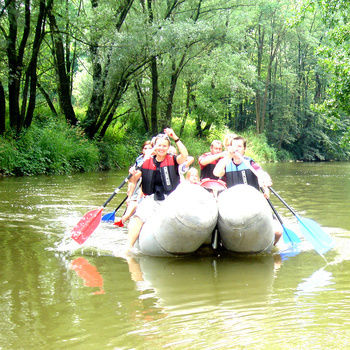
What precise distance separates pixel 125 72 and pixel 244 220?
13.6 meters

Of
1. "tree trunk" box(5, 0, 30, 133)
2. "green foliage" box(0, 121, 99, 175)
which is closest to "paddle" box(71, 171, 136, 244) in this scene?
"green foliage" box(0, 121, 99, 175)

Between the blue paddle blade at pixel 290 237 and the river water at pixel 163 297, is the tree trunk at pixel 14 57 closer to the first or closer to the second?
the river water at pixel 163 297

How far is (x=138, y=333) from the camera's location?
272cm

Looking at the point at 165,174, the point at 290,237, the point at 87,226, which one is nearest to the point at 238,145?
the point at 165,174

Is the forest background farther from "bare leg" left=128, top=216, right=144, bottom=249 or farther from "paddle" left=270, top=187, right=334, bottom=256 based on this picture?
"bare leg" left=128, top=216, right=144, bottom=249

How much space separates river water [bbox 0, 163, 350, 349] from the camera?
8.66ft

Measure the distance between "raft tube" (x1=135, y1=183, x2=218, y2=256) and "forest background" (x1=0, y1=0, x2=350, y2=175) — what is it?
319 inches

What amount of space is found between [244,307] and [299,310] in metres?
0.36

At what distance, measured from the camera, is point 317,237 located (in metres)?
5.08

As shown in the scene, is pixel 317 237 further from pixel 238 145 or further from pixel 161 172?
pixel 161 172

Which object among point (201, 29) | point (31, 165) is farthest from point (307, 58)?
point (31, 165)

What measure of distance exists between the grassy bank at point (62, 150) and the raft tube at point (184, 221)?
10048mm

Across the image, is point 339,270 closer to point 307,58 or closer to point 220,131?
point 220,131

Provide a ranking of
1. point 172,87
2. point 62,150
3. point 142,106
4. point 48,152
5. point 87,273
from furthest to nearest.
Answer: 1. point 142,106
2. point 172,87
3. point 62,150
4. point 48,152
5. point 87,273
